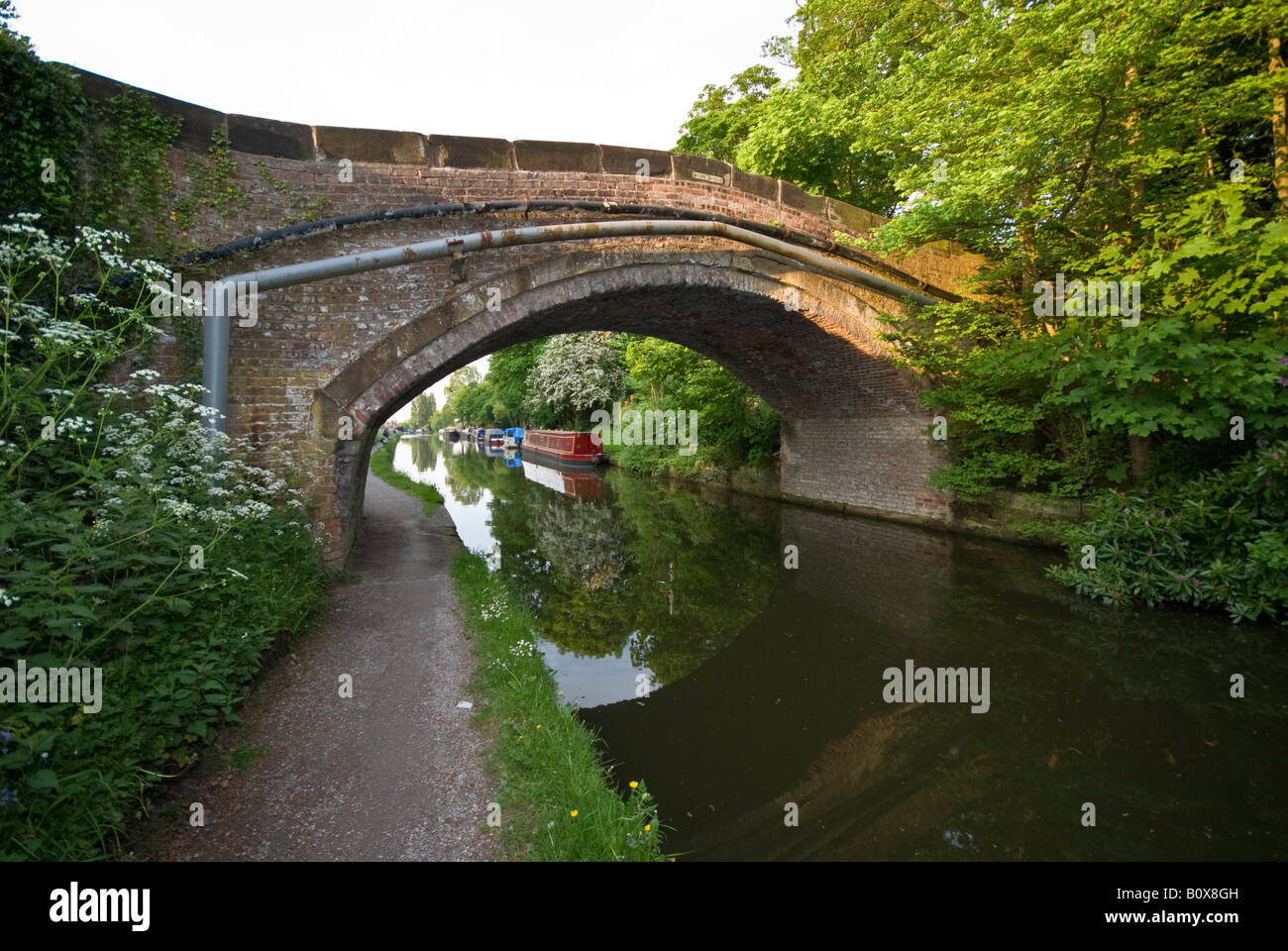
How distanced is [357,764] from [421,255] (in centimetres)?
512

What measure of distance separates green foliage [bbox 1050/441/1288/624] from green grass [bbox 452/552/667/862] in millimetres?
5585

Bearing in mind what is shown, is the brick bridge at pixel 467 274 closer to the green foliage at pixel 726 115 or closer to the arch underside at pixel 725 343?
the arch underside at pixel 725 343

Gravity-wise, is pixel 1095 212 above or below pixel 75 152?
above

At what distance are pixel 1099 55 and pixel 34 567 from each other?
851 cm

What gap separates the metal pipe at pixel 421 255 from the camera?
534 cm

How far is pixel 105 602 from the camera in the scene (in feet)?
8.87

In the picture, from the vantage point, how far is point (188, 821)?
2332 mm

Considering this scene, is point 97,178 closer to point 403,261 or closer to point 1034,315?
point 403,261

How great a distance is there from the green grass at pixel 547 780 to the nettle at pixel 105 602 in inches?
53.1

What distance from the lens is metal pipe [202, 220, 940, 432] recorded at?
17.5 feet

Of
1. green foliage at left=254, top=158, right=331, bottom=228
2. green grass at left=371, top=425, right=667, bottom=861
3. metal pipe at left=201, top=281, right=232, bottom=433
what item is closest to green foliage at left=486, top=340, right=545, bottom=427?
green foliage at left=254, top=158, right=331, bottom=228

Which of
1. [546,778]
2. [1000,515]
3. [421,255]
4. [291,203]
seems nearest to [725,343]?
[1000,515]

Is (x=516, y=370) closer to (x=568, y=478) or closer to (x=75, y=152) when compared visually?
(x=568, y=478)
